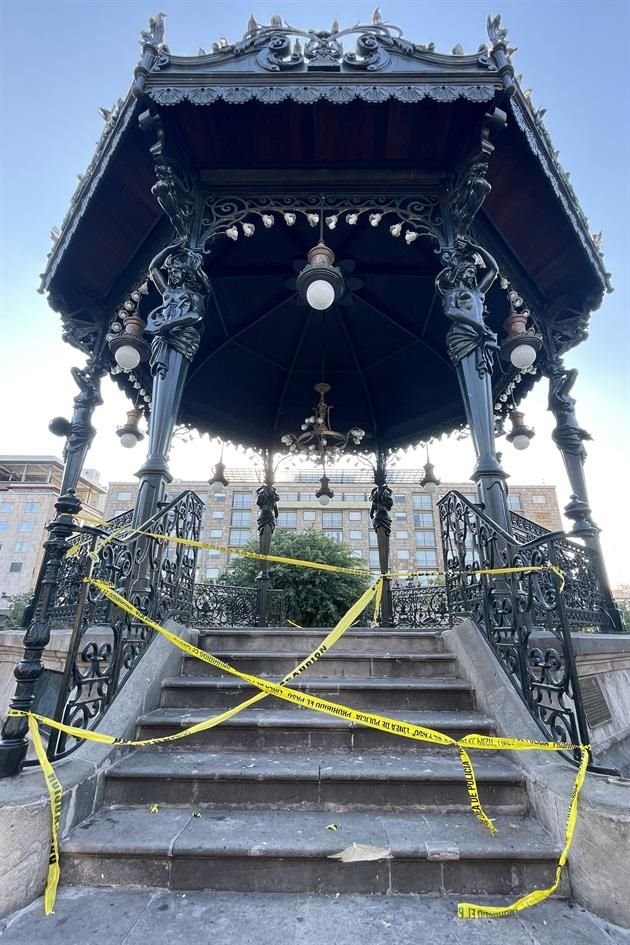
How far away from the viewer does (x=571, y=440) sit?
18.2 ft

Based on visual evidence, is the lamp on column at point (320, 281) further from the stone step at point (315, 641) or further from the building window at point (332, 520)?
the building window at point (332, 520)

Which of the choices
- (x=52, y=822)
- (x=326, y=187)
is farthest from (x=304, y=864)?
(x=326, y=187)

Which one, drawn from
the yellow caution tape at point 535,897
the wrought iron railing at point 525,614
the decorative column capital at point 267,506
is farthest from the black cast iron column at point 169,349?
the decorative column capital at point 267,506

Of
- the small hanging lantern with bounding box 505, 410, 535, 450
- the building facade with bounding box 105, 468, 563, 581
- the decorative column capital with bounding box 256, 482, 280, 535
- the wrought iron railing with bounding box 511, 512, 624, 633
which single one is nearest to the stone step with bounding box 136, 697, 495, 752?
the wrought iron railing with bounding box 511, 512, 624, 633

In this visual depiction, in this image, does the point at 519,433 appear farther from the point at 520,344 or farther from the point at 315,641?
the point at 315,641

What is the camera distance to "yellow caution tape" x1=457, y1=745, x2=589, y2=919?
1646mm

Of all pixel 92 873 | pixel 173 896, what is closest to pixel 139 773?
pixel 92 873

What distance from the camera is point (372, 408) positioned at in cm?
871

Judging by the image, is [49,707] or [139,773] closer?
[139,773]

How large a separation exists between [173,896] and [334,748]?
1132mm

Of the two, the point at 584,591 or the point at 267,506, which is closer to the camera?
the point at 584,591

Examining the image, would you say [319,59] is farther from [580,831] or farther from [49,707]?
[49,707]

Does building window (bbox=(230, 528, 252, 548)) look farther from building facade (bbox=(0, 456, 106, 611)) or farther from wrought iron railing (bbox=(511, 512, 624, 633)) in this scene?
wrought iron railing (bbox=(511, 512, 624, 633))

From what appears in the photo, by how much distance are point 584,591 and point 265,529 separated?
221 inches
